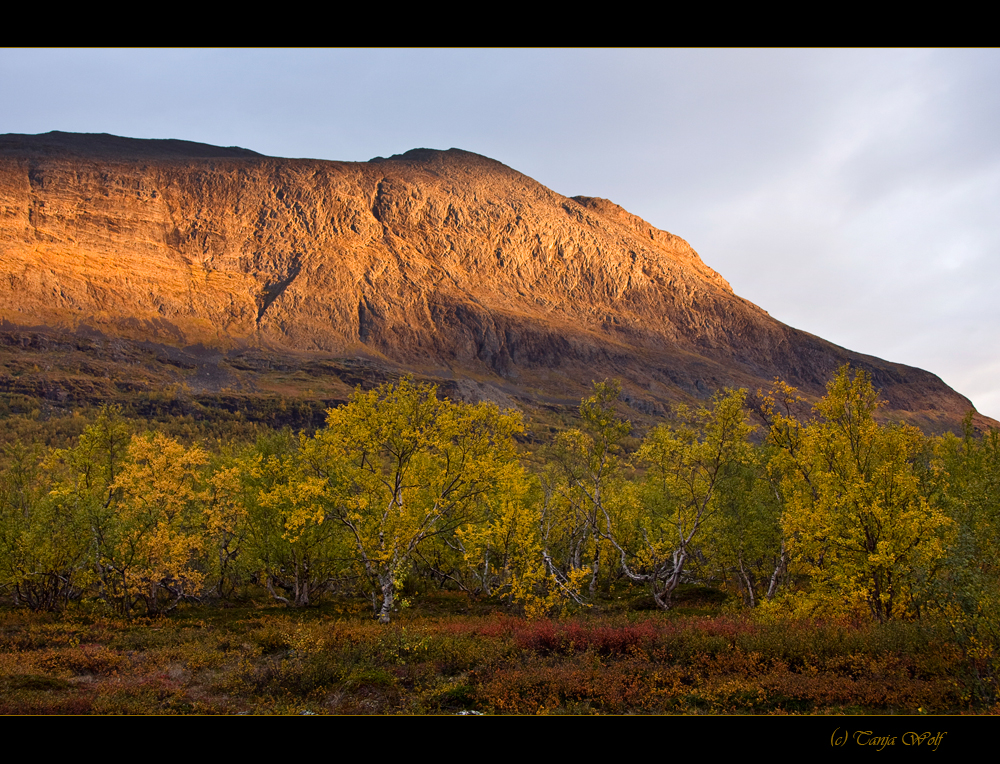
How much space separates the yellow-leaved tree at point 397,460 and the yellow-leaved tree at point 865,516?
13.2 m

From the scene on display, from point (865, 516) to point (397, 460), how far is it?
1944cm

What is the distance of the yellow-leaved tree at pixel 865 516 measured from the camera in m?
17.7

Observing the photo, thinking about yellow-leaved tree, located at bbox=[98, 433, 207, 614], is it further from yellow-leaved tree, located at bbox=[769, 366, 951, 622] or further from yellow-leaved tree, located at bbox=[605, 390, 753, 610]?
yellow-leaved tree, located at bbox=[769, 366, 951, 622]

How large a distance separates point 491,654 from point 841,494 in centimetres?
1346

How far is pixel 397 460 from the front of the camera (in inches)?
1078

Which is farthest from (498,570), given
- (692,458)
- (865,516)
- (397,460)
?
(865,516)

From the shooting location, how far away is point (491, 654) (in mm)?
17703

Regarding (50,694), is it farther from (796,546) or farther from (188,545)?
(796,546)

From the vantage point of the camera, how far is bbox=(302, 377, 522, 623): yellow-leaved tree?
25.4 meters

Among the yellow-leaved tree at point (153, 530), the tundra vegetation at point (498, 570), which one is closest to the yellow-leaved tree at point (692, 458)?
the tundra vegetation at point (498, 570)

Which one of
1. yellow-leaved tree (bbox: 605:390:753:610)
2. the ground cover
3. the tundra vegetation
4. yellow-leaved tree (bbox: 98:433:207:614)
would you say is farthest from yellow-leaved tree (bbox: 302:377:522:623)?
yellow-leaved tree (bbox: 98:433:207:614)

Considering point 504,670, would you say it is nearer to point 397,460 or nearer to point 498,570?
point 397,460

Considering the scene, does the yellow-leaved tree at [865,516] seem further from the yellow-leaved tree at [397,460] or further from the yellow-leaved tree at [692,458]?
the yellow-leaved tree at [397,460]
